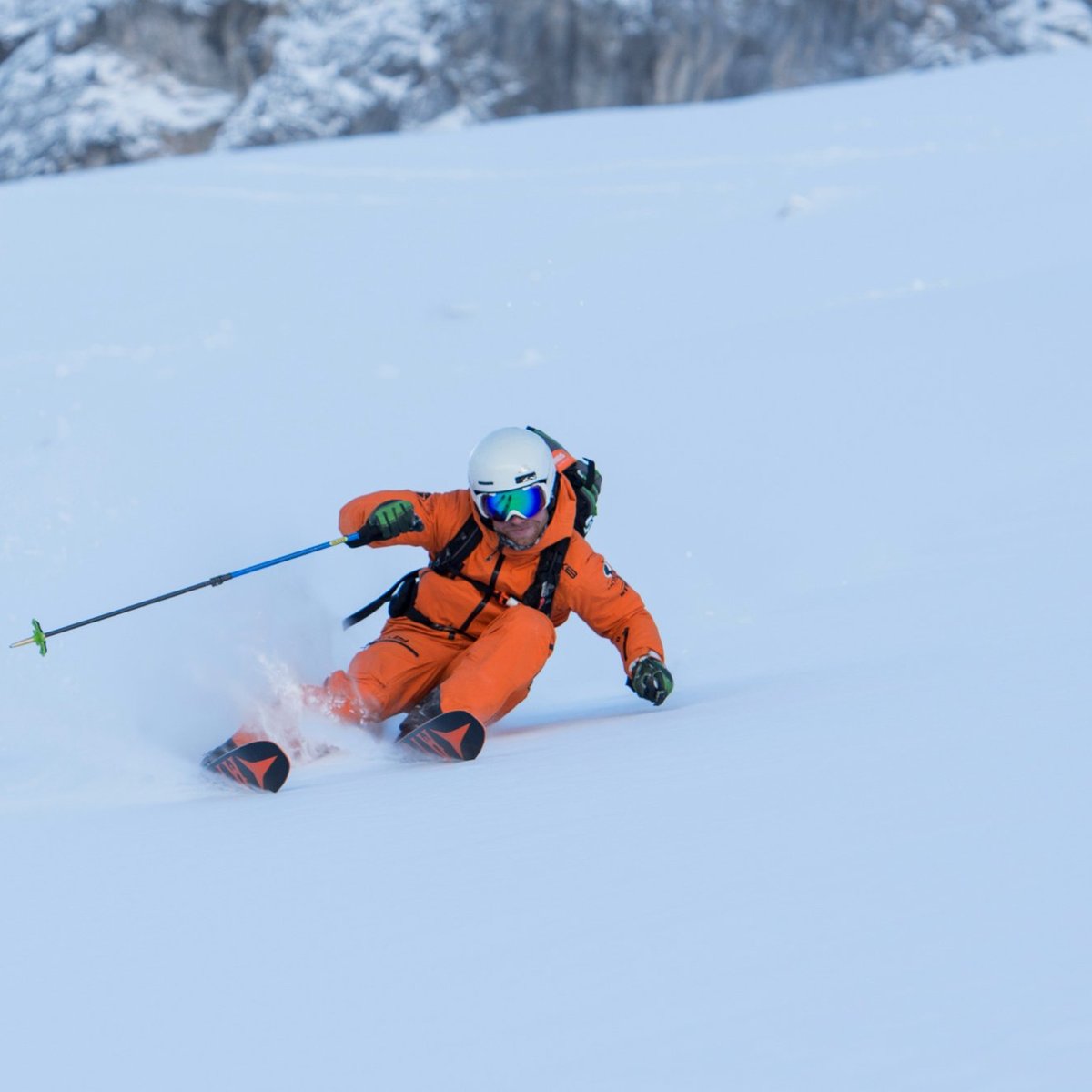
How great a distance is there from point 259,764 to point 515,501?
1.25 meters

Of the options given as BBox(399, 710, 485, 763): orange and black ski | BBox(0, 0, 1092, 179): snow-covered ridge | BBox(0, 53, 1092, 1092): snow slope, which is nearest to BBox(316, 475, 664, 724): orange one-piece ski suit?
BBox(0, 53, 1092, 1092): snow slope

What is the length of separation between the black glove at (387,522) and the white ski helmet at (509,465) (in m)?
0.22

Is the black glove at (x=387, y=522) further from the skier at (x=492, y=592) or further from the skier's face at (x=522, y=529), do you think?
the skier's face at (x=522, y=529)

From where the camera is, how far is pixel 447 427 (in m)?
8.79

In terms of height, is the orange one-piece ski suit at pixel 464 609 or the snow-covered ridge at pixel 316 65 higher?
the orange one-piece ski suit at pixel 464 609

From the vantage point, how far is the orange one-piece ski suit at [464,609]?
4.21 metres

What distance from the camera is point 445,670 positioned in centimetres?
446

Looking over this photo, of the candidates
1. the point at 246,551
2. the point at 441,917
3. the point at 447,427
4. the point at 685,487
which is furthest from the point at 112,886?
the point at 447,427

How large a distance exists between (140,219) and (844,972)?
1175 centimetres

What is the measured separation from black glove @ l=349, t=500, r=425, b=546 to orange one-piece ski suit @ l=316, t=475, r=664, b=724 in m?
0.07

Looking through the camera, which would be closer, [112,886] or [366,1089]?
[366,1089]

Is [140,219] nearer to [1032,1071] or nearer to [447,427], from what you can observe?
[447,427]

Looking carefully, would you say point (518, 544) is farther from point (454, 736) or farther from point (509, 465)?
point (454, 736)

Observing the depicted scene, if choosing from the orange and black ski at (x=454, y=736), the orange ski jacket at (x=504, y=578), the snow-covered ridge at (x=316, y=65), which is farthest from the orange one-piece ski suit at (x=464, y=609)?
the snow-covered ridge at (x=316, y=65)
